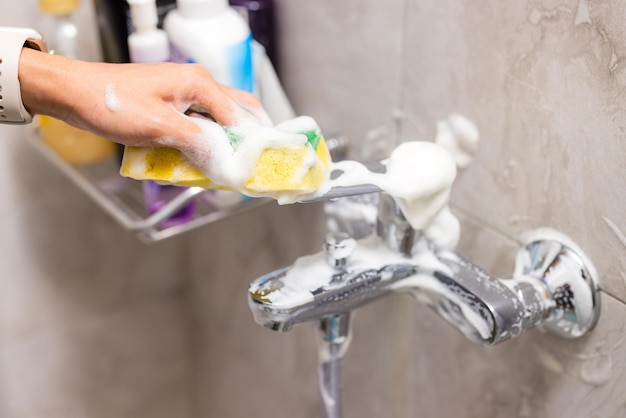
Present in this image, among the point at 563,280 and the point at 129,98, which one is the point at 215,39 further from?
the point at 563,280

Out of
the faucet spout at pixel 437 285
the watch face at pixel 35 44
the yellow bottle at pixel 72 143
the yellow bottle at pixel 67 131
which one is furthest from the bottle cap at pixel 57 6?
the faucet spout at pixel 437 285

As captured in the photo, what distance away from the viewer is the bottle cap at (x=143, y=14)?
68 cm

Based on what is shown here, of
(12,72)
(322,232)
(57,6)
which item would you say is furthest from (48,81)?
(322,232)

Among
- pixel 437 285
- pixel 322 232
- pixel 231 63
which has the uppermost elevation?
pixel 231 63

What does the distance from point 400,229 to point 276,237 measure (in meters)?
0.39

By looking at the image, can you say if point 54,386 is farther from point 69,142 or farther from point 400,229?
point 400,229

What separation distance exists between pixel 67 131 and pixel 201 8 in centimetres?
25

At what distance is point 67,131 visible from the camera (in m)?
0.84

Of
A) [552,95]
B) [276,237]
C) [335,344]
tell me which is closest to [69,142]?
[276,237]

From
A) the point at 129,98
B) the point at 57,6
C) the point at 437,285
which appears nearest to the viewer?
the point at 129,98

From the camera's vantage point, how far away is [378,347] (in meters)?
0.86

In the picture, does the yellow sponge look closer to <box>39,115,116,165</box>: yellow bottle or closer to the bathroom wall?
the bathroom wall

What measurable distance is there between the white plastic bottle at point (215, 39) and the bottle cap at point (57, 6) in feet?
0.51

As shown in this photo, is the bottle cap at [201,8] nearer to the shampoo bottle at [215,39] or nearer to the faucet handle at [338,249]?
the shampoo bottle at [215,39]
